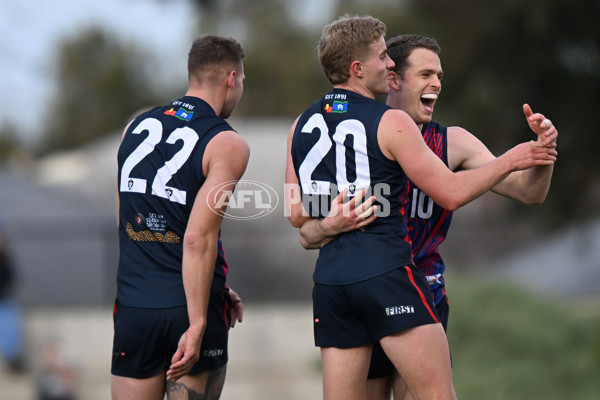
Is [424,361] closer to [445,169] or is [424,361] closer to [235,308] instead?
[445,169]

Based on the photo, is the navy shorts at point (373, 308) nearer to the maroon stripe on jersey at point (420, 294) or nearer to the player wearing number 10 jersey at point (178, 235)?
the maroon stripe on jersey at point (420, 294)

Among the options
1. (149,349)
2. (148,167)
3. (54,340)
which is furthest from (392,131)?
(54,340)

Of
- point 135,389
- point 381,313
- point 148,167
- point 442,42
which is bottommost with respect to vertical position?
point 135,389

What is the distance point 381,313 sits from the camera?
4051 millimetres

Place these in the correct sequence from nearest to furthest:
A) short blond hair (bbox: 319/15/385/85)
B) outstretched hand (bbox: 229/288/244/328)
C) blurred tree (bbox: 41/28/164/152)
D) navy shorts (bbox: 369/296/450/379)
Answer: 1. short blond hair (bbox: 319/15/385/85)
2. navy shorts (bbox: 369/296/450/379)
3. outstretched hand (bbox: 229/288/244/328)
4. blurred tree (bbox: 41/28/164/152)

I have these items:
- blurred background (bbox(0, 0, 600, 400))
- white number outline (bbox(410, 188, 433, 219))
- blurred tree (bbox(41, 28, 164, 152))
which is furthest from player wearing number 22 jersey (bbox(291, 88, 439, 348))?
blurred tree (bbox(41, 28, 164, 152))

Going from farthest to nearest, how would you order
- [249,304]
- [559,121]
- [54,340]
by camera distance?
[249,304] → [54,340] → [559,121]

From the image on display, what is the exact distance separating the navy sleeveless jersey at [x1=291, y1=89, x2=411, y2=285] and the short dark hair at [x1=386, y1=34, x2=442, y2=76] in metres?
0.41

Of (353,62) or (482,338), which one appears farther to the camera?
(482,338)

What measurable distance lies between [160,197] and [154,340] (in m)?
0.72

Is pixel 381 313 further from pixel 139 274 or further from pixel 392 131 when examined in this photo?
pixel 139 274

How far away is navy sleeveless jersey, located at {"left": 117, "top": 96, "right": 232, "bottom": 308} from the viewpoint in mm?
4359

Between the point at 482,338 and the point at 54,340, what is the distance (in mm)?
6377

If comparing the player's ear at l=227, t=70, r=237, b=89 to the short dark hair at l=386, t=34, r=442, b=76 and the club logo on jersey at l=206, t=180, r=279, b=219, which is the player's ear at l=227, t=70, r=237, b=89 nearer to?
the club logo on jersey at l=206, t=180, r=279, b=219
